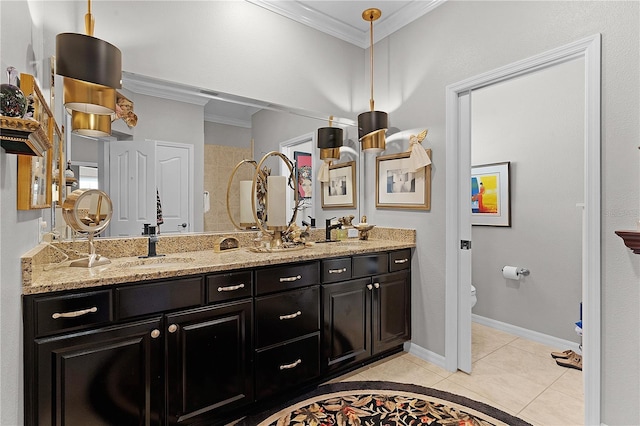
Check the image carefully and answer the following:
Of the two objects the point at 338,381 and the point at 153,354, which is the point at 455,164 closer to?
the point at 338,381

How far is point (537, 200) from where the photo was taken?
3049 mm

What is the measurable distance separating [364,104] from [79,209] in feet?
8.33

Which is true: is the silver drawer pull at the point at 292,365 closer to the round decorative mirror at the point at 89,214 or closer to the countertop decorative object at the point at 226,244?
the countertop decorative object at the point at 226,244

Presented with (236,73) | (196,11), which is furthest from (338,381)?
(196,11)

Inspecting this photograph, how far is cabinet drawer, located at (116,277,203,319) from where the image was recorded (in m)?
1.46

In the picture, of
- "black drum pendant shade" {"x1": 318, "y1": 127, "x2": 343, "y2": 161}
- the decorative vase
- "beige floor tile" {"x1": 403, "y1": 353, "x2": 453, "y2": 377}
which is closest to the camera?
the decorative vase

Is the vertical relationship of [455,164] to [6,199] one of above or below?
above

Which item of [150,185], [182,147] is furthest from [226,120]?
[150,185]

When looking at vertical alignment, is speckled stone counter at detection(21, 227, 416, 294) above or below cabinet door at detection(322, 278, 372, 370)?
above

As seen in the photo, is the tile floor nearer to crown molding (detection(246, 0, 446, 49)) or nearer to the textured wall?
the textured wall

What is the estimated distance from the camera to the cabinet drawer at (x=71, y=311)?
1.28m

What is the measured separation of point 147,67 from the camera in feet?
6.83

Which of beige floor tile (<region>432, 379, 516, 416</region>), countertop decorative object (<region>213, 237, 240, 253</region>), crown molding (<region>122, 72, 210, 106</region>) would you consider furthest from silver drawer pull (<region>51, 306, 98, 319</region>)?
beige floor tile (<region>432, 379, 516, 416</region>)

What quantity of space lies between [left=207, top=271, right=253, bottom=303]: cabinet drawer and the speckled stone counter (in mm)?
45
